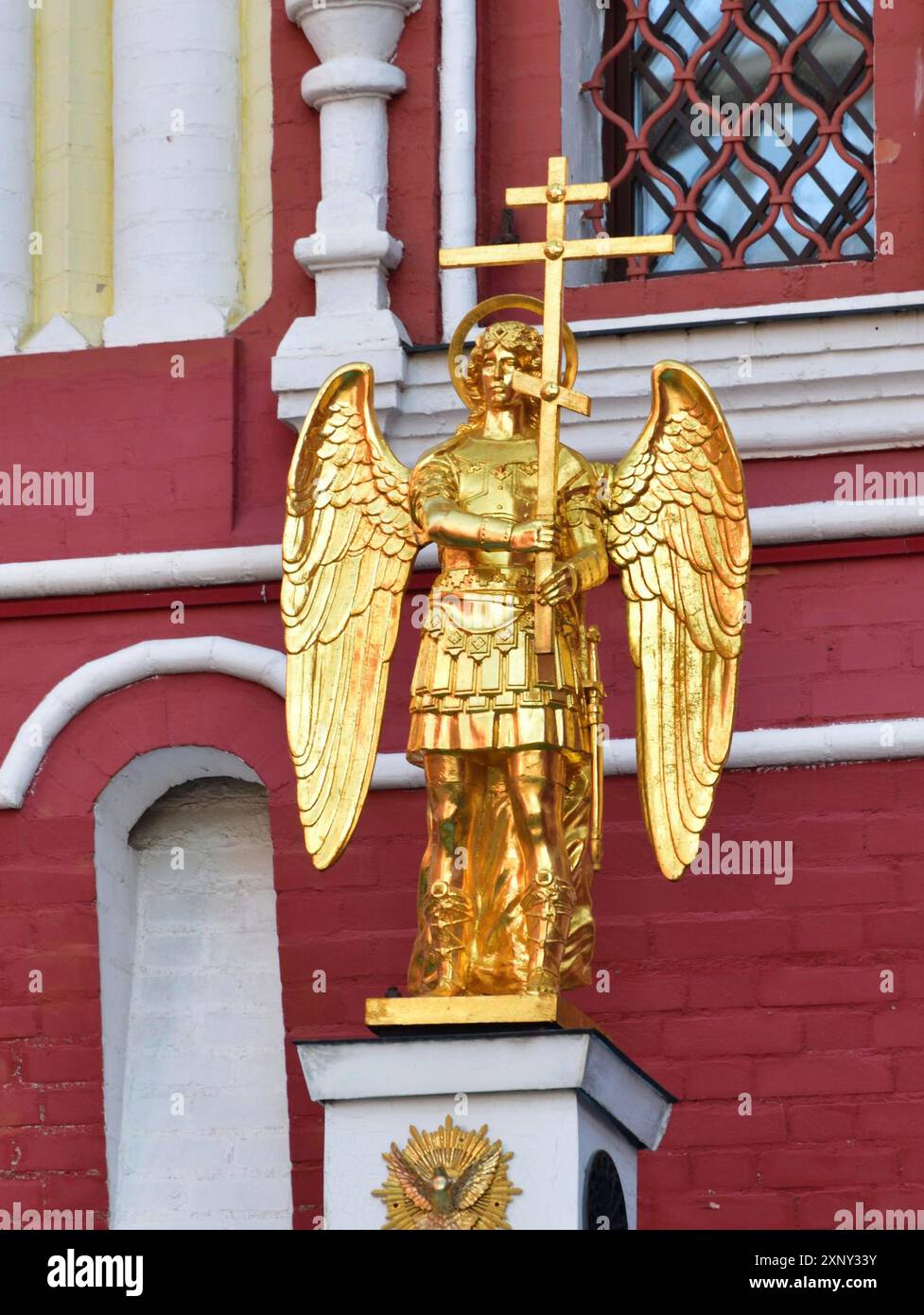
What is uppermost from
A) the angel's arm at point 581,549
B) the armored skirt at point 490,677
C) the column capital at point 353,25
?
the column capital at point 353,25

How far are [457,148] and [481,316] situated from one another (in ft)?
3.94

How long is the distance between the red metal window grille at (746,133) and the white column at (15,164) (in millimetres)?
1561

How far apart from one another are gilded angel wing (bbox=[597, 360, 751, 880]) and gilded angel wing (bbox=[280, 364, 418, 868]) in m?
0.55

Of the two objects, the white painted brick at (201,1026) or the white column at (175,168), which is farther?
the white column at (175,168)

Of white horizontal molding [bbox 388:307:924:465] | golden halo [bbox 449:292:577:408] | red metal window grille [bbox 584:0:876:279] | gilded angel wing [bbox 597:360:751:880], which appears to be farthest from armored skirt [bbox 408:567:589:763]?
red metal window grille [bbox 584:0:876:279]

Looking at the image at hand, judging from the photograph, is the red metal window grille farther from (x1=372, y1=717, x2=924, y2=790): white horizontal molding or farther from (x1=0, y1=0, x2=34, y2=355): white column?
(x1=0, y1=0, x2=34, y2=355): white column

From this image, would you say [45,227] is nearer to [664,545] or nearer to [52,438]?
[52,438]

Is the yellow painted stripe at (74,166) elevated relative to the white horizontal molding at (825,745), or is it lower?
elevated

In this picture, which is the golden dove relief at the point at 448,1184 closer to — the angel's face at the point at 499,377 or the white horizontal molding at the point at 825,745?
the white horizontal molding at the point at 825,745

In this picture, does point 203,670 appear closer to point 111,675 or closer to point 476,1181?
point 111,675

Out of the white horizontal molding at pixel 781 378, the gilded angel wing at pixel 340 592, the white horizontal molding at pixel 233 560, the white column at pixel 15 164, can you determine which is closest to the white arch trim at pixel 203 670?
the white horizontal molding at pixel 233 560

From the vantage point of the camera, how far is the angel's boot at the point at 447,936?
912cm
